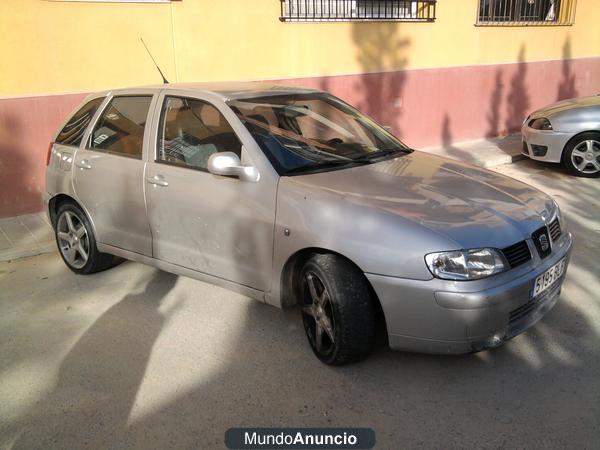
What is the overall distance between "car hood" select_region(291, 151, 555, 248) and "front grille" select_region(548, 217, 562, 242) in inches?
2.4

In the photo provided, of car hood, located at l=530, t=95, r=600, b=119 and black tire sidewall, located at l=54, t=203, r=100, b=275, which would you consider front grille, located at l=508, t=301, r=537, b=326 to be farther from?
car hood, located at l=530, t=95, r=600, b=119

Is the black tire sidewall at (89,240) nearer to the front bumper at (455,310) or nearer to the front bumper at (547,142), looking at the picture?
the front bumper at (455,310)

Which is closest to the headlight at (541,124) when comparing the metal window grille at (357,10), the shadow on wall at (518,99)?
the metal window grille at (357,10)

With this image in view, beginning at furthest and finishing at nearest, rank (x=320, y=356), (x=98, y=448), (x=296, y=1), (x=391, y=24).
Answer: (x=391, y=24)
(x=296, y=1)
(x=320, y=356)
(x=98, y=448)

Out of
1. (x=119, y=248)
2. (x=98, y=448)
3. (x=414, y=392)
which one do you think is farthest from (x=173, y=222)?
(x=414, y=392)

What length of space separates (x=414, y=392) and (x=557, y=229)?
139 centimetres

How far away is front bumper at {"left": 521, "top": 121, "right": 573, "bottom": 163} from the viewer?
7871mm

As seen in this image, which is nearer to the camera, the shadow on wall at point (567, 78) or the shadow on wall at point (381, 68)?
the shadow on wall at point (381, 68)

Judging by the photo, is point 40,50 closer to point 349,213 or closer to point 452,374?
point 349,213

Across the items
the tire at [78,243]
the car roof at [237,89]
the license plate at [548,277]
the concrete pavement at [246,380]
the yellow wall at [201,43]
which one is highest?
the yellow wall at [201,43]

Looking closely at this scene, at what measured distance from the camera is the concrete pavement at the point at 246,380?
9.49 ft

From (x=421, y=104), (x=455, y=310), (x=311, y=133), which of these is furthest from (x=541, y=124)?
(x=455, y=310)

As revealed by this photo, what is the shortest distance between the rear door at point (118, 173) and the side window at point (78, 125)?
6.1 inches

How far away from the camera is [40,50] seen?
6734 mm
